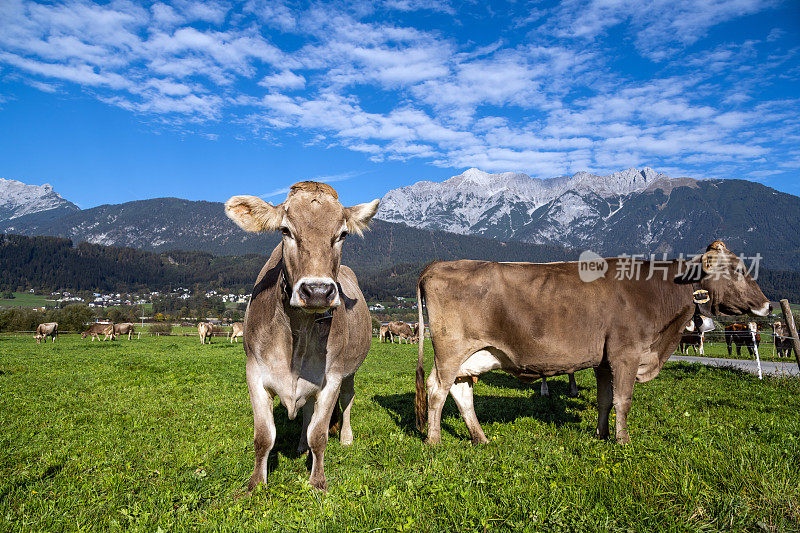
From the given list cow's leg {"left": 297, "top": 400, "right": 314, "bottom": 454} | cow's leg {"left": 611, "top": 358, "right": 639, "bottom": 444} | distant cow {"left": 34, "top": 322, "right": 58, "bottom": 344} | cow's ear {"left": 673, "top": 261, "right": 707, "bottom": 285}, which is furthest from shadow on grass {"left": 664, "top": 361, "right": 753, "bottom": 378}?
distant cow {"left": 34, "top": 322, "right": 58, "bottom": 344}

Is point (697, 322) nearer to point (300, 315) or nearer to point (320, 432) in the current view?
point (320, 432)

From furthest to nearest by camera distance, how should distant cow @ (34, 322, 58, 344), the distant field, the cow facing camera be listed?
the distant field < distant cow @ (34, 322, 58, 344) < the cow facing camera

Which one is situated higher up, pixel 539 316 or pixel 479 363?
pixel 539 316

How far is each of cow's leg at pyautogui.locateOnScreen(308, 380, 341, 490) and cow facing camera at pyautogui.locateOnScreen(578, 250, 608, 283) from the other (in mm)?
4682

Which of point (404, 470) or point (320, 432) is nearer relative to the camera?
point (320, 432)

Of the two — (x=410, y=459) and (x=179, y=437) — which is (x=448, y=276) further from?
(x=179, y=437)

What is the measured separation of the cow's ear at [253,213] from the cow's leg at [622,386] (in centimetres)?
574

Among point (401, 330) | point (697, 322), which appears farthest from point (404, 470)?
point (401, 330)

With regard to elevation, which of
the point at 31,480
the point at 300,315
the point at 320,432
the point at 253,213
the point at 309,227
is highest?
the point at 253,213

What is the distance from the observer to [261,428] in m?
4.86

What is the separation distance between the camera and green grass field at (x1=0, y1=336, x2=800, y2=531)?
373 cm

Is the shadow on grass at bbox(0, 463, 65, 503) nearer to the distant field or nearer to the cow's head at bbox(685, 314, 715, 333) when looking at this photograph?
the cow's head at bbox(685, 314, 715, 333)

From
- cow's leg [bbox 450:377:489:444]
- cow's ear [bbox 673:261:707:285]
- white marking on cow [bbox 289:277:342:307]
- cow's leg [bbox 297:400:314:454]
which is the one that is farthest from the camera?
cow's ear [bbox 673:261:707:285]

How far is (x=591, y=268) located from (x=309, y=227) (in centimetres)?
532
